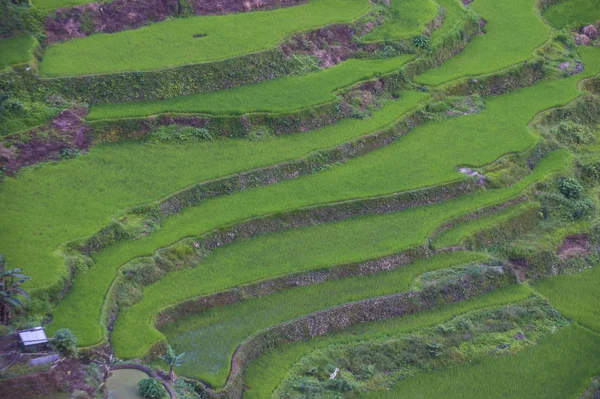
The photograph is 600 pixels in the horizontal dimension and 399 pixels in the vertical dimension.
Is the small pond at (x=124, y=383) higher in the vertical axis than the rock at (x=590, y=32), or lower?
higher

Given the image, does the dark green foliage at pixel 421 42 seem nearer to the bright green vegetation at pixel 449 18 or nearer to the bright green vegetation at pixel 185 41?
the bright green vegetation at pixel 449 18

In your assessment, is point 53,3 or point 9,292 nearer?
point 9,292

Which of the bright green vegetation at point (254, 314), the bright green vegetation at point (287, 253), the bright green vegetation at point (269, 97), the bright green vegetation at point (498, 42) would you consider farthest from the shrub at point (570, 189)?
the bright green vegetation at point (269, 97)

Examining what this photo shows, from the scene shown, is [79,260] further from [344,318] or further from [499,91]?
[499,91]

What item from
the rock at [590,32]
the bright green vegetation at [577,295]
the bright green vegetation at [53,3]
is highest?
the bright green vegetation at [53,3]

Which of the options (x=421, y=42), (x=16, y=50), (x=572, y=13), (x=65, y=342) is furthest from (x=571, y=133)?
(x=65, y=342)

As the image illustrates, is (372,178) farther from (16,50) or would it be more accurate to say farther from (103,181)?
(16,50)

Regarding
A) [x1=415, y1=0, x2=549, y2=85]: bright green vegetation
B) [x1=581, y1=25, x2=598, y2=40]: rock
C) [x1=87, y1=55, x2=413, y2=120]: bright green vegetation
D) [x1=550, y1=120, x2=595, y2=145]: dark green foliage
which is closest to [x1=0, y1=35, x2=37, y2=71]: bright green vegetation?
[x1=87, y1=55, x2=413, y2=120]: bright green vegetation
